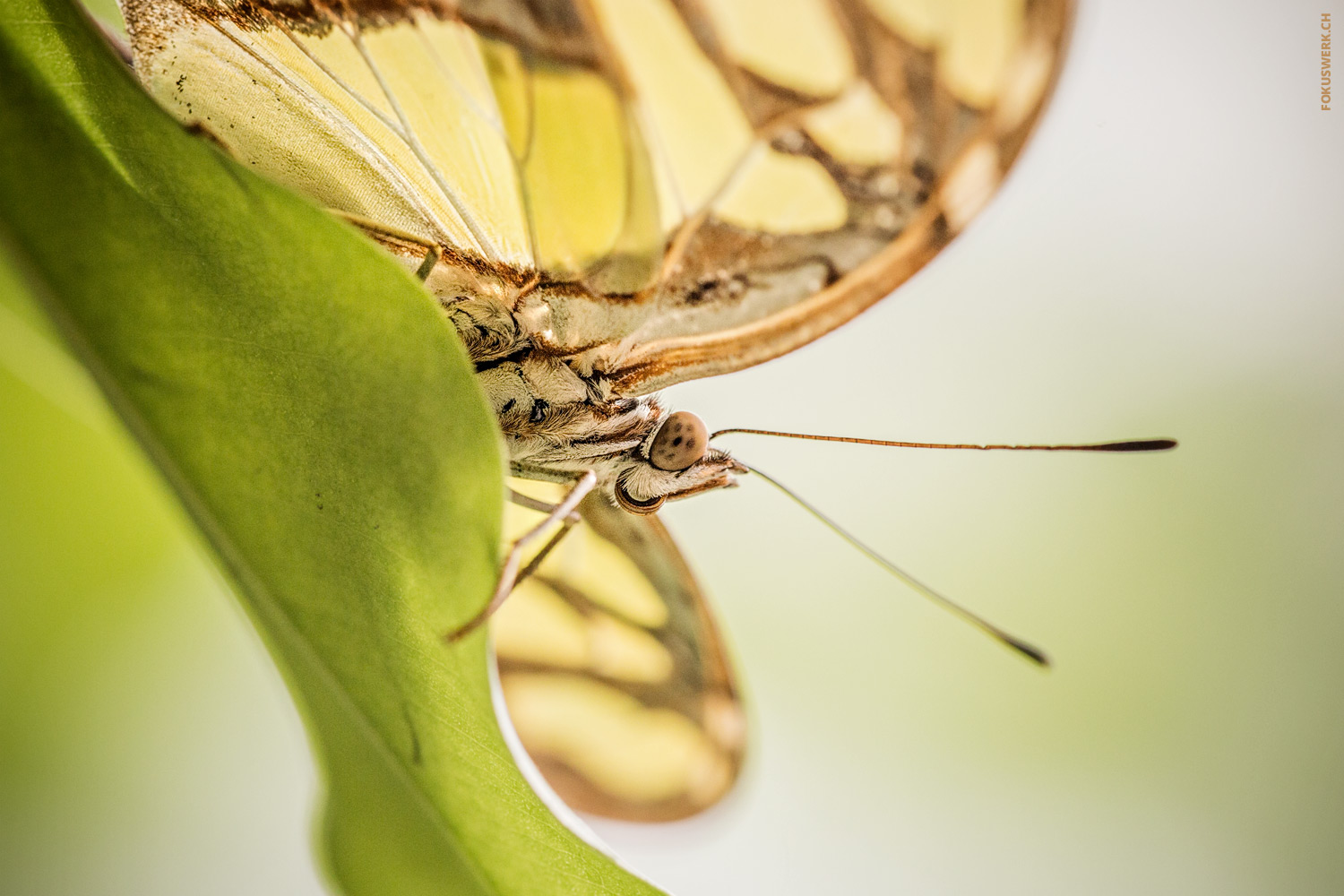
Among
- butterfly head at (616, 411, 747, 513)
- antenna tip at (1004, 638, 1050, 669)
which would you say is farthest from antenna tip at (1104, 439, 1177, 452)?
butterfly head at (616, 411, 747, 513)

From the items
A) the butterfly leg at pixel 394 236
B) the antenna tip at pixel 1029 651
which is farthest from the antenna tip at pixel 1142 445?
the butterfly leg at pixel 394 236

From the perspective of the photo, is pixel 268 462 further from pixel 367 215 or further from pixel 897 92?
pixel 897 92

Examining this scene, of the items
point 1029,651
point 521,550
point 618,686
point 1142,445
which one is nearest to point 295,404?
point 521,550

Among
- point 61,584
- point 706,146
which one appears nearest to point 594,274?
point 706,146

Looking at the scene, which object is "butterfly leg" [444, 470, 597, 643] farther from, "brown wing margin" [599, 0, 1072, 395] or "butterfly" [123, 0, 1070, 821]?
"brown wing margin" [599, 0, 1072, 395]

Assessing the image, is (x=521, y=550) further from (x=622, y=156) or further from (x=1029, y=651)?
(x=1029, y=651)

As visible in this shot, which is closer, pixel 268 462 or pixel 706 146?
pixel 268 462

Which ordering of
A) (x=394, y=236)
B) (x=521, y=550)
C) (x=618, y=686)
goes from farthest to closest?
(x=618, y=686) → (x=394, y=236) → (x=521, y=550)
